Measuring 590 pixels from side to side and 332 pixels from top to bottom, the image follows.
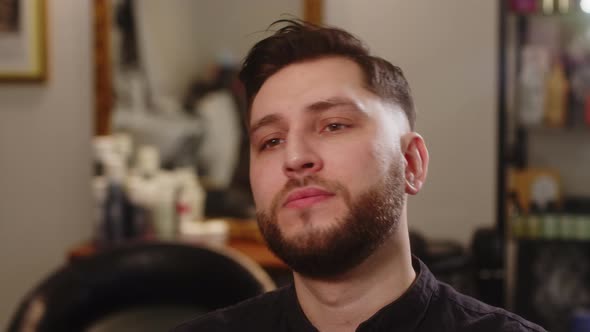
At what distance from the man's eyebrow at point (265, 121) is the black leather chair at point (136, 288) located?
1.42 feet

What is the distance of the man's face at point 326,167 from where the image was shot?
1.39 feet

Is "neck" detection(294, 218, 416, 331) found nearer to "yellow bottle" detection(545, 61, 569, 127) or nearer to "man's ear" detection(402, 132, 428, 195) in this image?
"man's ear" detection(402, 132, 428, 195)

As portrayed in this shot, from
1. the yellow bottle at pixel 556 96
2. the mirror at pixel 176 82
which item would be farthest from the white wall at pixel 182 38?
the yellow bottle at pixel 556 96

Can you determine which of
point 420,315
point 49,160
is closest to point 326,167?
point 420,315

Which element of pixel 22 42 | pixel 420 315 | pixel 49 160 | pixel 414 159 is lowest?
pixel 49 160

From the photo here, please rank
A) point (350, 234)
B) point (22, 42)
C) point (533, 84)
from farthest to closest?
point (22, 42) < point (533, 84) < point (350, 234)

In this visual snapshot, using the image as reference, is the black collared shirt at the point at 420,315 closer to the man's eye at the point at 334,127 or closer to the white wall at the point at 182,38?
the man's eye at the point at 334,127

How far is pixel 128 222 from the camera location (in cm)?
246

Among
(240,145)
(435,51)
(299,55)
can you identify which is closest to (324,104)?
(299,55)

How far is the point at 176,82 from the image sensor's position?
8.77 feet

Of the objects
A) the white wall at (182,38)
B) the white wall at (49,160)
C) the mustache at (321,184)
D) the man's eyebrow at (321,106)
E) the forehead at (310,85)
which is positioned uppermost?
the white wall at (182,38)

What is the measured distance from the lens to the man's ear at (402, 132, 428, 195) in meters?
0.44

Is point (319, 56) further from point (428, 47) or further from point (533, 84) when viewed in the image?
point (533, 84)

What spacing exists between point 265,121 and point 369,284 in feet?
0.39
